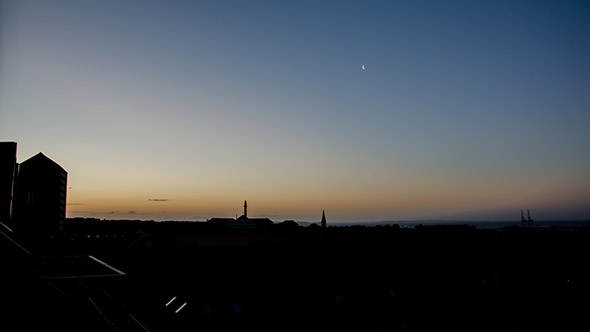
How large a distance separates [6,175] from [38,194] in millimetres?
2453

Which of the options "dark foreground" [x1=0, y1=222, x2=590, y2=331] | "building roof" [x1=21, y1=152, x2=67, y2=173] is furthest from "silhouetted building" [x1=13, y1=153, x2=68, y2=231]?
"dark foreground" [x1=0, y1=222, x2=590, y2=331]

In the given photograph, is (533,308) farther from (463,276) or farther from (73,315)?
(73,315)

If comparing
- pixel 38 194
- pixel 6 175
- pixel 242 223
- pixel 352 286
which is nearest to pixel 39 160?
pixel 38 194

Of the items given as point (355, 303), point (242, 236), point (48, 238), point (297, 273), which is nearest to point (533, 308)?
point (355, 303)

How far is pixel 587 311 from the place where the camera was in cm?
2120

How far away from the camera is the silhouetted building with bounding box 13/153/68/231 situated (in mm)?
7012

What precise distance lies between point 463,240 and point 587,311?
292 inches

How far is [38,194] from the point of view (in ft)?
23.6

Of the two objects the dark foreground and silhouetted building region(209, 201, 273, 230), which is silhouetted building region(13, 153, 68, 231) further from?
silhouetted building region(209, 201, 273, 230)

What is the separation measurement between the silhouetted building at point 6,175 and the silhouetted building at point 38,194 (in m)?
2.03

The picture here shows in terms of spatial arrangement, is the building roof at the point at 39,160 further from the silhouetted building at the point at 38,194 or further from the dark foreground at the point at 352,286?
the dark foreground at the point at 352,286

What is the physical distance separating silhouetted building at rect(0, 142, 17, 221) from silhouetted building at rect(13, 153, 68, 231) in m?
Result: 2.03

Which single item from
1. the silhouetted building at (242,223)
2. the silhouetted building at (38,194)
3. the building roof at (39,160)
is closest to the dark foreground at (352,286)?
the silhouetted building at (38,194)

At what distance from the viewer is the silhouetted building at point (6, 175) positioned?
503 cm
